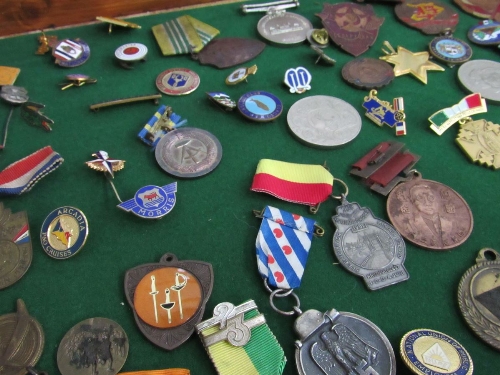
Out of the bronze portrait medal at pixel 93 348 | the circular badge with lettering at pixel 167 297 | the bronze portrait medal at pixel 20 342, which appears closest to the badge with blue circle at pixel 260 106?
the circular badge with lettering at pixel 167 297

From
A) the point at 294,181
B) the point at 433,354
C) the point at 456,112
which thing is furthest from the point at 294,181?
the point at 456,112

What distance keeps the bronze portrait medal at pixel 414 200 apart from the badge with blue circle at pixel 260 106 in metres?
0.66

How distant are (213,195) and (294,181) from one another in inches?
19.4

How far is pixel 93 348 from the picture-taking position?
188 centimetres

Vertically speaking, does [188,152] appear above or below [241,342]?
above

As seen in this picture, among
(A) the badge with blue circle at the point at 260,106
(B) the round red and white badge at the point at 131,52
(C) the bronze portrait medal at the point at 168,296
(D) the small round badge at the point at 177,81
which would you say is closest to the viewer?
(C) the bronze portrait medal at the point at 168,296

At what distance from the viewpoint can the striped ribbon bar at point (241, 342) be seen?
1822 mm

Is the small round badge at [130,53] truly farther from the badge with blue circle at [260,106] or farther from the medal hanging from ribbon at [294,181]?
the medal hanging from ribbon at [294,181]

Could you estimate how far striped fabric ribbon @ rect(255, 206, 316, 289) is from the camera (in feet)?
6.89

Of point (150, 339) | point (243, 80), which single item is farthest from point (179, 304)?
point (243, 80)

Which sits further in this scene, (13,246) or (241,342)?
(13,246)

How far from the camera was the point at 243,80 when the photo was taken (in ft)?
9.97

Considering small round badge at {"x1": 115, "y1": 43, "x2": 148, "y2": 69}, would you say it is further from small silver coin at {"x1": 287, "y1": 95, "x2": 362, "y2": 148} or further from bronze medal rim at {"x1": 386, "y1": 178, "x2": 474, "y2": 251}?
bronze medal rim at {"x1": 386, "y1": 178, "x2": 474, "y2": 251}

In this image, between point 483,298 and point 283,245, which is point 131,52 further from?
point 483,298
